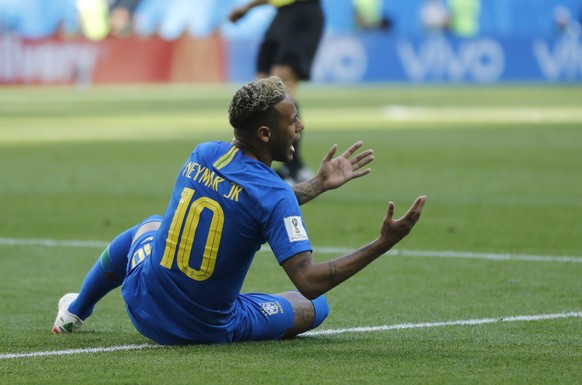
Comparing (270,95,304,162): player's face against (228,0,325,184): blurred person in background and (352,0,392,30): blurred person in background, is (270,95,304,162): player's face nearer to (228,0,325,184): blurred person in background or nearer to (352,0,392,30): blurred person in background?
(228,0,325,184): blurred person in background

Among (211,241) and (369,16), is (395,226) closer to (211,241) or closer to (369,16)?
(211,241)

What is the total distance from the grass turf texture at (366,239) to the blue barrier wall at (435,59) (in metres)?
14.4

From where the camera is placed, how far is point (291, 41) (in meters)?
13.9

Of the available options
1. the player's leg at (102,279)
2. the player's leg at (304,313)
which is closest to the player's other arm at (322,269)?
the player's leg at (304,313)

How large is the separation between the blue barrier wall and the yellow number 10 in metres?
34.6

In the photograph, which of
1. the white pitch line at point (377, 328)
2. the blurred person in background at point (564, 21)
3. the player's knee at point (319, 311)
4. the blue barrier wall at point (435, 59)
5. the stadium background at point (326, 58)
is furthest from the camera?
the blurred person in background at point (564, 21)

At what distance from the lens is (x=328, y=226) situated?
36.8ft

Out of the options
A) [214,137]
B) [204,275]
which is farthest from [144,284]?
[214,137]

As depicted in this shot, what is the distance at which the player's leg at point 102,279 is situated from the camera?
22.0ft

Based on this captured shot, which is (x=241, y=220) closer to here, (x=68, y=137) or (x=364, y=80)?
(x=68, y=137)

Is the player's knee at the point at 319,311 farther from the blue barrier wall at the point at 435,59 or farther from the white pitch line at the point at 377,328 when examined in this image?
the blue barrier wall at the point at 435,59

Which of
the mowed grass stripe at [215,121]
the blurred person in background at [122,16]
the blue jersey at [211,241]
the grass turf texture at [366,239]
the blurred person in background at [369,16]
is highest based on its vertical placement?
the blue jersey at [211,241]

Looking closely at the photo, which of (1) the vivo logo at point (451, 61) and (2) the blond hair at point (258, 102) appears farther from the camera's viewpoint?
(1) the vivo logo at point (451, 61)

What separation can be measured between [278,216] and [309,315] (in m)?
0.91
